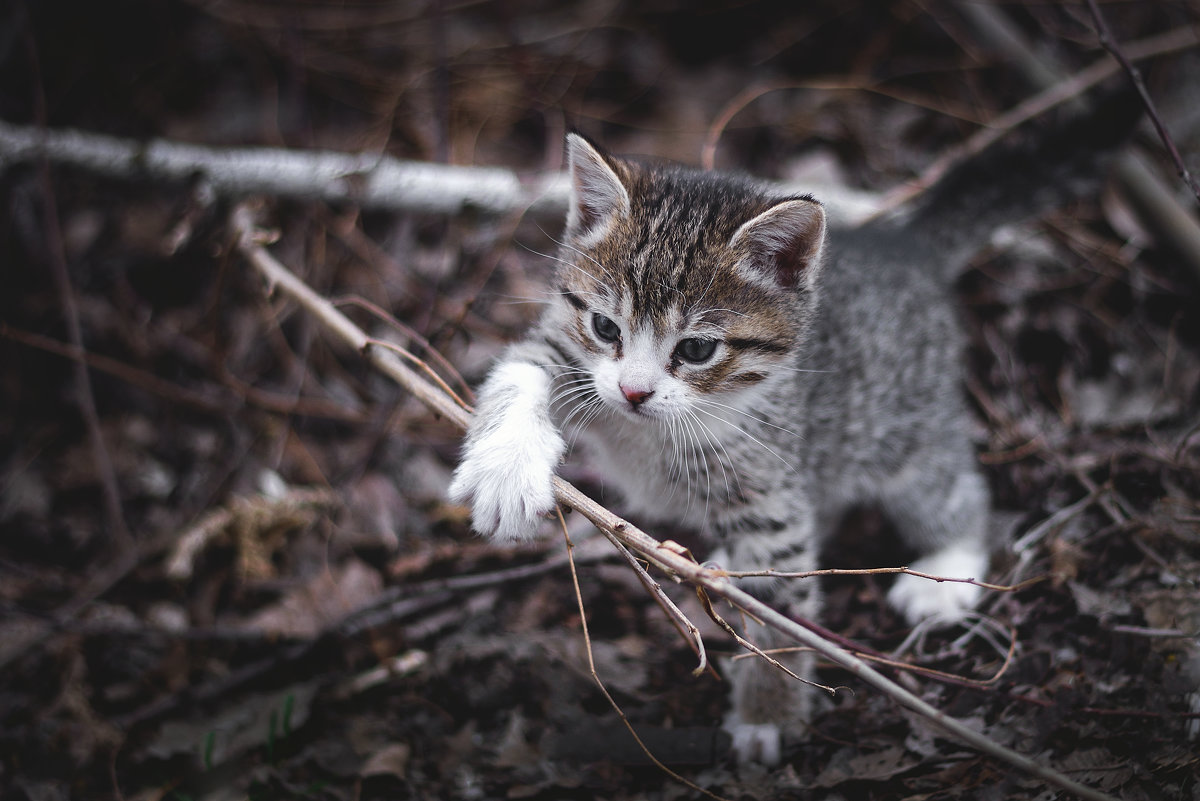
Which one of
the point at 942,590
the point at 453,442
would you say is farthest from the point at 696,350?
the point at 453,442

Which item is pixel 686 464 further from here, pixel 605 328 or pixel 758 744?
pixel 758 744

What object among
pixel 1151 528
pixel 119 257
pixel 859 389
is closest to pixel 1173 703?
pixel 1151 528

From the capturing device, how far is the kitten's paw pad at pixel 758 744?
2.21m

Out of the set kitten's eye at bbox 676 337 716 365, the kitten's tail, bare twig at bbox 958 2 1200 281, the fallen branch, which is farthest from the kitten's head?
bare twig at bbox 958 2 1200 281

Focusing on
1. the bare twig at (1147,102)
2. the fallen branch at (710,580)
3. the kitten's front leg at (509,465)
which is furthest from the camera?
the bare twig at (1147,102)

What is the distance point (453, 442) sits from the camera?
3.33 meters

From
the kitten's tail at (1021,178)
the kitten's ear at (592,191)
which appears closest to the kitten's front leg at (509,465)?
the kitten's ear at (592,191)

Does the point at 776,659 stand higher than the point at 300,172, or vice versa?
the point at 300,172

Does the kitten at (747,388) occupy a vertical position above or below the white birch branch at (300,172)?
below

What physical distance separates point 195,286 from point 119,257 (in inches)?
15.8

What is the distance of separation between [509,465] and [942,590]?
6.01ft

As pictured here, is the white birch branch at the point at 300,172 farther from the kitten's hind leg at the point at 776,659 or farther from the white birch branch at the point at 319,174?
the kitten's hind leg at the point at 776,659

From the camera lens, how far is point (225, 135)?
14.0 ft

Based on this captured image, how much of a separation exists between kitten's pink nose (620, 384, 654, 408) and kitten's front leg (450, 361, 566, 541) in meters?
0.23
